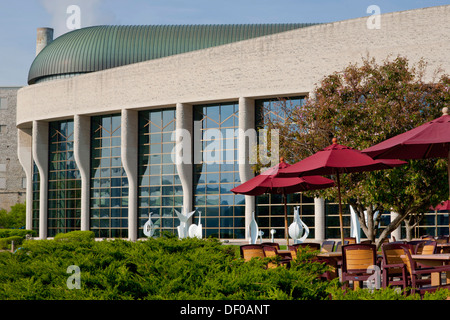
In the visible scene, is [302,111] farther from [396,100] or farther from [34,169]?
[34,169]

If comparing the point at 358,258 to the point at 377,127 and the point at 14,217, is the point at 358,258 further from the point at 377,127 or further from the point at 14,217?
the point at 14,217

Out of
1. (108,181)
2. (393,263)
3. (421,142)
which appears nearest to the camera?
(421,142)

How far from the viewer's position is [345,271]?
1036 cm

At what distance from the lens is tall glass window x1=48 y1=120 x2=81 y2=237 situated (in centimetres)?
4241

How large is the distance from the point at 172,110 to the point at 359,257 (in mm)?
28304

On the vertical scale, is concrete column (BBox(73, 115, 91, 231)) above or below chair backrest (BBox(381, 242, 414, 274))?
above

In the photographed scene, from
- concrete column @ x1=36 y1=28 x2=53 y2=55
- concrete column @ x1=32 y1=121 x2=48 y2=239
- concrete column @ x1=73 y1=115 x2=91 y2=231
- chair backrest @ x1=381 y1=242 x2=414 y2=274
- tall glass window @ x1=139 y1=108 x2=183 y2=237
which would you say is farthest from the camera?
concrete column @ x1=36 y1=28 x2=53 y2=55

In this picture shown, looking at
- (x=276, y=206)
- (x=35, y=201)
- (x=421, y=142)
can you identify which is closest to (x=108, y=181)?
(x=35, y=201)

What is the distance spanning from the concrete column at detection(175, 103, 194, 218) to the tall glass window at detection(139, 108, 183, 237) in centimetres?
118

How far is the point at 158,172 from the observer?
3797 centimetres

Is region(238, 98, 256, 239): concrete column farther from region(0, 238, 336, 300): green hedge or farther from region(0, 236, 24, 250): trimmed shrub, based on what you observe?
region(0, 238, 336, 300): green hedge

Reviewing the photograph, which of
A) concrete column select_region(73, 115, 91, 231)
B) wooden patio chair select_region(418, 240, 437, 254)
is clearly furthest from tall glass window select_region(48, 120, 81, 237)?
wooden patio chair select_region(418, 240, 437, 254)
